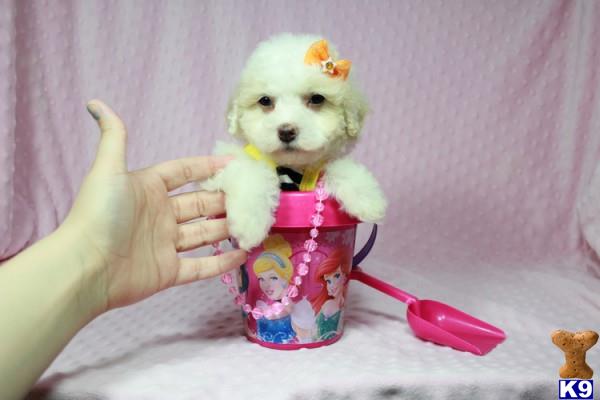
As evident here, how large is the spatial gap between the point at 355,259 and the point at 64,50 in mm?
1057

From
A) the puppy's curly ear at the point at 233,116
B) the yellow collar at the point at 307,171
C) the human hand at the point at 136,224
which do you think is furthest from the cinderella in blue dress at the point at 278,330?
the puppy's curly ear at the point at 233,116

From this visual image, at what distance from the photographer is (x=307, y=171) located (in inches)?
50.9

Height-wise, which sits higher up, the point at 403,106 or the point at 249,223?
the point at 403,106

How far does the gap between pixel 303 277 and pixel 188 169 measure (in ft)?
0.95

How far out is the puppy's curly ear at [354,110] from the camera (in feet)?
4.09

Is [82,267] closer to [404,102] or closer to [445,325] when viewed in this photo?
[445,325]

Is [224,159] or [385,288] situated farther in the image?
[385,288]

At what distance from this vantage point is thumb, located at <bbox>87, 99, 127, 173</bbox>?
1.13 metres

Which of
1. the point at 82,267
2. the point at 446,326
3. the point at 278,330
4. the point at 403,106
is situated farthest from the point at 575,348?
the point at 403,106

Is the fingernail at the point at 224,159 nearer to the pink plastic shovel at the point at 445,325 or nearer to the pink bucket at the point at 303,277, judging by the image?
the pink bucket at the point at 303,277

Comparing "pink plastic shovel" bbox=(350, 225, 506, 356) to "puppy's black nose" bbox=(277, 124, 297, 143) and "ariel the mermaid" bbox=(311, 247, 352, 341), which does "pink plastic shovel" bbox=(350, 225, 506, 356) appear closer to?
"ariel the mermaid" bbox=(311, 247, 352, 341)

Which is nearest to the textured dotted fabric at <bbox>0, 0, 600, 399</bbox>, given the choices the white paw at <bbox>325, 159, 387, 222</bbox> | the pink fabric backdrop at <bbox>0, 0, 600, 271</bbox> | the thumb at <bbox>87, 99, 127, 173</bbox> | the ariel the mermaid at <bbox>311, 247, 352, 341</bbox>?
the pink fabric backdrop at <bbox>0, 0, 600, 271</bbox>

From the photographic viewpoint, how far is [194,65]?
6.58ft

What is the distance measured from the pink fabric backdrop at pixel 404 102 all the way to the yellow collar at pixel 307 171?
0.74 m
